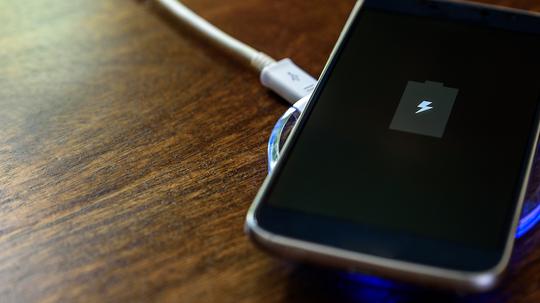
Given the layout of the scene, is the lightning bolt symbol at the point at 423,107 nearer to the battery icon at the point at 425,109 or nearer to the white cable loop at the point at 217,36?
the battery icon at the point at 425,109

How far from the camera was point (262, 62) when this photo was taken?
0.57 metres

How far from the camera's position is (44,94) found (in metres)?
0.58

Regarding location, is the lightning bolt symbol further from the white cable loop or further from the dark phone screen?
the white cable loop

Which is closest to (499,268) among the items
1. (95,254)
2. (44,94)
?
(95,254)

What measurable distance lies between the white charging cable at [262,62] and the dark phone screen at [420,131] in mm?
53

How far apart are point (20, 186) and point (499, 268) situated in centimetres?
31

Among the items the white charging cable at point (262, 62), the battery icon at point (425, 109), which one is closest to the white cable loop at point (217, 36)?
the white charging cable at point (262, 62)

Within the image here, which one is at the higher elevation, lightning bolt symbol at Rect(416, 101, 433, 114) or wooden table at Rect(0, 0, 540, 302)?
lightning bolt symbol at Rect(416, 101, 433, 114)

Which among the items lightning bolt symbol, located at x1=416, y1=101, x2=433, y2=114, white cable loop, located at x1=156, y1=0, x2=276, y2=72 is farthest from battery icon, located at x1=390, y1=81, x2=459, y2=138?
white cable loop, located at x1=156, y1=0, x2=276, y2=72

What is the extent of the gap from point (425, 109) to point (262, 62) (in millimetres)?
157

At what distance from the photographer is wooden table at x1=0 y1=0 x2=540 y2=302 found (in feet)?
1.39

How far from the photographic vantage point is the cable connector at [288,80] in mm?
537

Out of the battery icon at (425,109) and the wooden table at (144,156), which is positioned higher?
the battery icon at (425,109)

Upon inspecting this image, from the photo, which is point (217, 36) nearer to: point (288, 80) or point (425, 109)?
point (288, 80)
